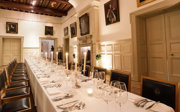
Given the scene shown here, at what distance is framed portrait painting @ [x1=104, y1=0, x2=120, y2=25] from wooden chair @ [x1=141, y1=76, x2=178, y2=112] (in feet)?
12.7

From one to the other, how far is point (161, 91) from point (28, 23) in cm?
1150

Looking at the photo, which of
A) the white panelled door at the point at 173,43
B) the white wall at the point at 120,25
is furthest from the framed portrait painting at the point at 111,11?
the white panelled door at the point at 173,43

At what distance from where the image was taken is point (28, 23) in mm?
10055

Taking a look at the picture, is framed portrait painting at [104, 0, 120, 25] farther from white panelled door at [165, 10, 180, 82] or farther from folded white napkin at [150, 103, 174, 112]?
folded white napkin at [150, 103, 174, 112]

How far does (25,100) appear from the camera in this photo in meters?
1.77

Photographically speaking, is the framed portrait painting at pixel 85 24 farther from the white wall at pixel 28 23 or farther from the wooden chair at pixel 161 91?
the white wall at pixel 28 23

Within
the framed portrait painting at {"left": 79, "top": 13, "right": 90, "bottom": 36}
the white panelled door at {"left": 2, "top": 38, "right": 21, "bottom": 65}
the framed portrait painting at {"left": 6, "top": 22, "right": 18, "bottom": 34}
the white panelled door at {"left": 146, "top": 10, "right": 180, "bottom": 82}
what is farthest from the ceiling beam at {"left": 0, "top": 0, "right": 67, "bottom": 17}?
the white panelled door at {"left": 146, "top": 10, "right": 180, "bottom": 82}

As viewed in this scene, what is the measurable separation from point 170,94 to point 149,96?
27 cm

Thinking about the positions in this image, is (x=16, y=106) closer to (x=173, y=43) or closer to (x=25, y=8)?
(x=173, y=43)

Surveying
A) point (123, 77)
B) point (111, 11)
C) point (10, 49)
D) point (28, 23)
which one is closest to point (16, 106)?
point (123, 77)

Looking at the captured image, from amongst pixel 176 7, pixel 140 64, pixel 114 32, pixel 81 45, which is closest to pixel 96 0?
pixel 114 32

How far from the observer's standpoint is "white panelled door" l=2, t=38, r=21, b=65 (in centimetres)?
946

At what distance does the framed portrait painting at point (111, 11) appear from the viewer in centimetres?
479

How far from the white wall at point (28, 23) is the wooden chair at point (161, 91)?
10810 mm
